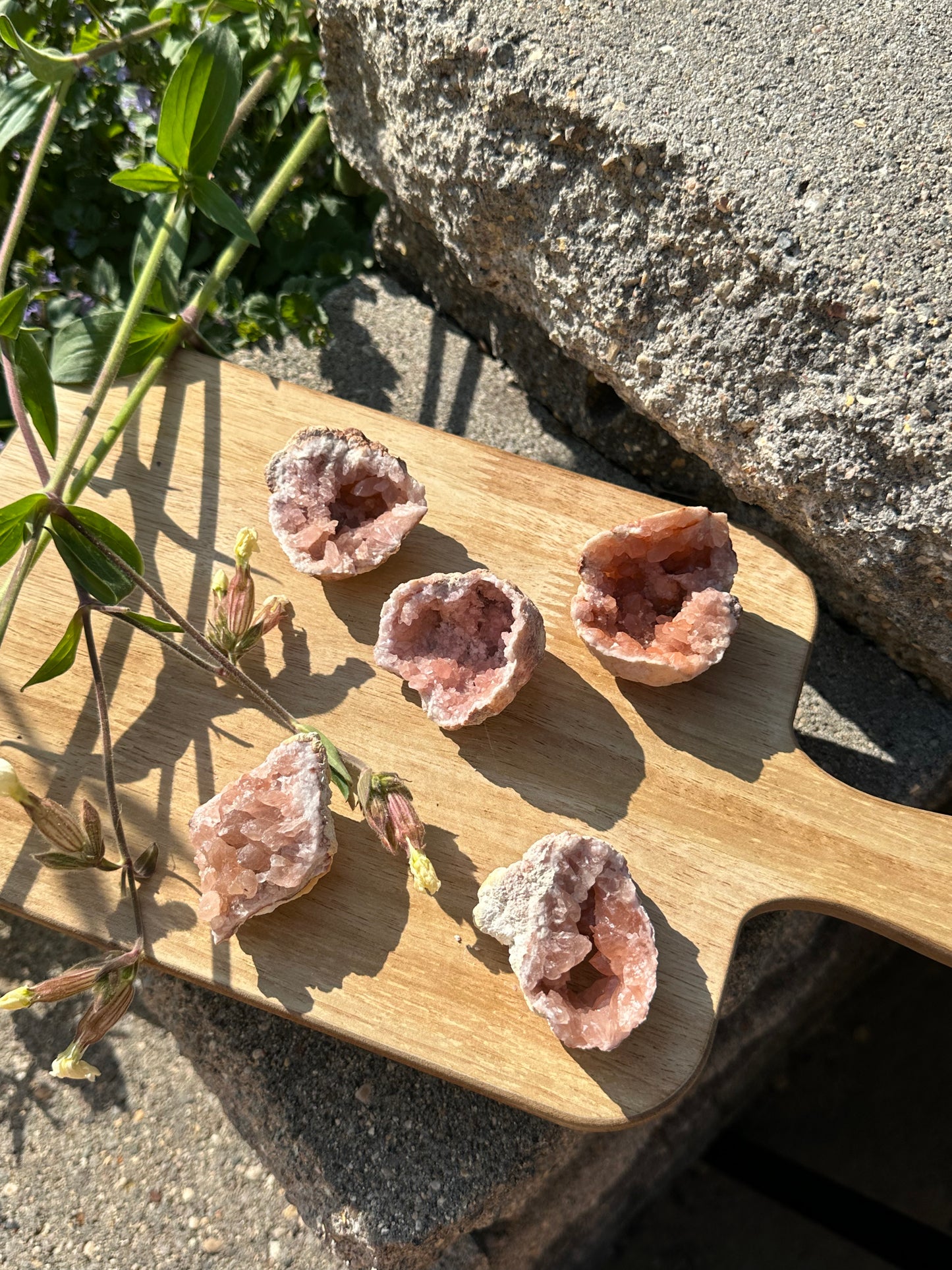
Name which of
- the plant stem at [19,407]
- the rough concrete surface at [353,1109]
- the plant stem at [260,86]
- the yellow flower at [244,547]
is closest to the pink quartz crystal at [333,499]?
the yellow flower at [244,547]

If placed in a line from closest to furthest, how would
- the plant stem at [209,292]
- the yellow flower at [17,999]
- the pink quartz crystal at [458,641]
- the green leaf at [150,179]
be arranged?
the yellow flower at [17,999] → the pink quartz crystal at [458,641] → the green leaf at [150,179] → the plant stem at [209,292]

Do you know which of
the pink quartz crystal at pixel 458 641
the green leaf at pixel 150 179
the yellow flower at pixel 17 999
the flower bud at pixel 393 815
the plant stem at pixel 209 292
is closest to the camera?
the yellow flower at pixel 17 999

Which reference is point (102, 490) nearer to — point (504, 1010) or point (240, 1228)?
point (504, 1010)

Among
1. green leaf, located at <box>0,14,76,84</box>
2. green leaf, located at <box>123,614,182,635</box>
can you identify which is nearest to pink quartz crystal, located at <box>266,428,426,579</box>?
green leaf, located at <box>123,614,182,635</box>

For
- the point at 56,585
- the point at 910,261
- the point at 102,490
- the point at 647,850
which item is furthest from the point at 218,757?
the point at 910,261

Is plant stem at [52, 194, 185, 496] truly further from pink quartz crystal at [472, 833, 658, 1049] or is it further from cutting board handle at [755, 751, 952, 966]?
cutting board handle at [755, 751, 952, 966]

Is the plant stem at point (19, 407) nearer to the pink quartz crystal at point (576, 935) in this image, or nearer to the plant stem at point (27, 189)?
the plant stem at point (27, 189)

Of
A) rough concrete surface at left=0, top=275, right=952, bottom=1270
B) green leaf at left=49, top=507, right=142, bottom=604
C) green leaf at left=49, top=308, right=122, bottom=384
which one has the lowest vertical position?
rough concrete surface at left=0, top=275, right=952, bottom=1270
